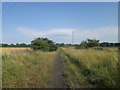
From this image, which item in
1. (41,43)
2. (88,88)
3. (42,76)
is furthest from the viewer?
(41,43)

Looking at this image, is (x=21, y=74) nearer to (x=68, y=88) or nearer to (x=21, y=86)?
(x=21, y=86)

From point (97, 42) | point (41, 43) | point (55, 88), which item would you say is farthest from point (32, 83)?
point (97, 42)

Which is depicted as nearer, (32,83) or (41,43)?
(32,83)

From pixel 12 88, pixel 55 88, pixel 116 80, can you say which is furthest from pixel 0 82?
pixel 116 80

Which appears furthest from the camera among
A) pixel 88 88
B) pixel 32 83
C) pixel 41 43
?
pixel 41 43

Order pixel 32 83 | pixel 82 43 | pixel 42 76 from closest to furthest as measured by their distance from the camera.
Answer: pixel 32 83 → pixel 42 76 → pixel 82 43

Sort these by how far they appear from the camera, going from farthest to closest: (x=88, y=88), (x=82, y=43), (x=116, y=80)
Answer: (x=82, y=43), (x=88, y=88), (x=116, y=80)

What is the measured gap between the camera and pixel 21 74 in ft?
20.3

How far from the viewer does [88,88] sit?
183 inches

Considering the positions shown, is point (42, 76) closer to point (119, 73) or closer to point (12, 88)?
point (12, 88)

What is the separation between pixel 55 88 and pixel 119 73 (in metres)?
2.17

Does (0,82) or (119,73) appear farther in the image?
(0,82)

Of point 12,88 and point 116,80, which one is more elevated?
point 116,80

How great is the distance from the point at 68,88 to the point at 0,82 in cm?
249
